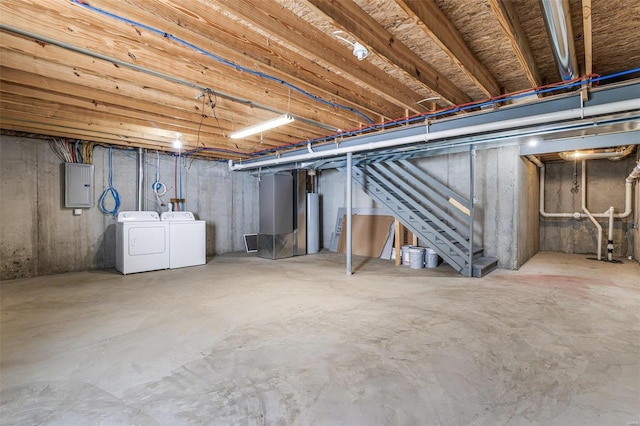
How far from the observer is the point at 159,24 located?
1899 mm

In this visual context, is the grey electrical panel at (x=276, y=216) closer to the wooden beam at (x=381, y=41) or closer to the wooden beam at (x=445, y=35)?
the wooden beam at (x=381, y=41)

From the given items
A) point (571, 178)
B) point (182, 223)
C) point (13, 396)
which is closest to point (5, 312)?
point (13, 396)

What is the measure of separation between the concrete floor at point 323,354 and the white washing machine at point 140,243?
84 centimetres

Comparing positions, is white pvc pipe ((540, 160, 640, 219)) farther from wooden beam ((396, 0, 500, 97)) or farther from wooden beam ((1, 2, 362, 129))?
wooden beam ((1, 2, 362, 129))

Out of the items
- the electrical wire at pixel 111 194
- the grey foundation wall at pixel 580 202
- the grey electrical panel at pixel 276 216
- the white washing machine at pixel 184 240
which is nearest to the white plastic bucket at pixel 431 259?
the grey electrical panel at pixel 276 216

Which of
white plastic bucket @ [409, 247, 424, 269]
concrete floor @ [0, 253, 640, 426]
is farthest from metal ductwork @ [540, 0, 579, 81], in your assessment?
white plastic bucket @ [409, 247, 424, 269]

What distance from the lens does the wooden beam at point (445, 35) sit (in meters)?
1.69

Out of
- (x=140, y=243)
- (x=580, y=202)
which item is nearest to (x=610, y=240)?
(x=580, y=202)

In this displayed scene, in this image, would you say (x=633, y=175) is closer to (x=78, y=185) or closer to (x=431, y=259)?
(x=431, y=259)

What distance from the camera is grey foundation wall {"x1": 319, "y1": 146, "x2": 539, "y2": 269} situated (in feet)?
15.5

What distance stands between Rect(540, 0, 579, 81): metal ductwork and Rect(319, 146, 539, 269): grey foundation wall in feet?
9.23

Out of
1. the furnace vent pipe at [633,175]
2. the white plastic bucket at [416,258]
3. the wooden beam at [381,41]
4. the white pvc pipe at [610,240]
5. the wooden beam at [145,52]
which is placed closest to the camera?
the wooden beam at [381,41]

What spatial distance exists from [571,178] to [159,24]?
8.22 meters

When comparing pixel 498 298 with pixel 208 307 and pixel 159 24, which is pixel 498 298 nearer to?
pixel 208 307
